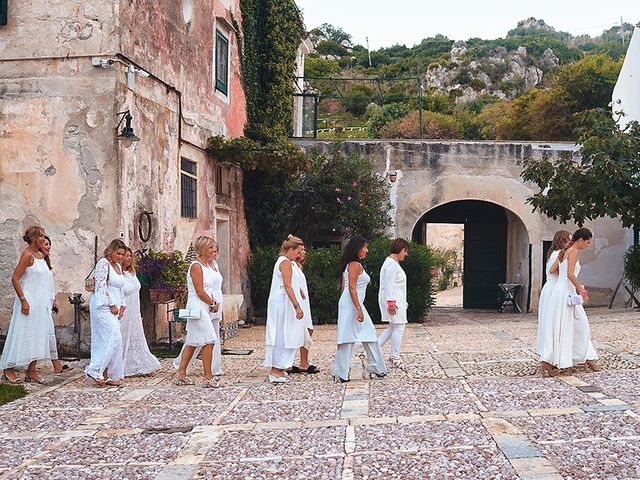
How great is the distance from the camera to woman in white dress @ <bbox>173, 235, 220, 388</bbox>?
8930mm

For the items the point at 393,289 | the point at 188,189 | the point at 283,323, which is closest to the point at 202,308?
the point at 283,323

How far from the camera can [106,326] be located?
29.7 feet

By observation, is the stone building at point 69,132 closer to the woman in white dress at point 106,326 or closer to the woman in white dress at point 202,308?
the woman in white dress at point 106,326

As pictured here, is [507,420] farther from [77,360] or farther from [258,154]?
[258,154]

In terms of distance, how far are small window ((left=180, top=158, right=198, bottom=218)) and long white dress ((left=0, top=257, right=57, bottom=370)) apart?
187 inches

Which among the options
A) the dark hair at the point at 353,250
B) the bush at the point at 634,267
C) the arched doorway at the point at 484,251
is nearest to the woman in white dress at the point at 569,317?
the dark hair at the point at 353,250

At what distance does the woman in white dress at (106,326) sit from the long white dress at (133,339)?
12.0 inches

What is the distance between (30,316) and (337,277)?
917 centimetres

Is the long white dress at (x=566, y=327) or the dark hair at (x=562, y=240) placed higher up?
the dark hair at (x=562, y=240)

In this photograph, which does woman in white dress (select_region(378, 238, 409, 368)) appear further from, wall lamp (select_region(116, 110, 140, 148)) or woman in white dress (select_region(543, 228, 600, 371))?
wall lamp (select_region(116, 110, 140, 148))

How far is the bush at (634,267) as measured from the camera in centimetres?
1845

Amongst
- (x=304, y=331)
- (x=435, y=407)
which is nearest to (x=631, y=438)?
(x=435, y=407)

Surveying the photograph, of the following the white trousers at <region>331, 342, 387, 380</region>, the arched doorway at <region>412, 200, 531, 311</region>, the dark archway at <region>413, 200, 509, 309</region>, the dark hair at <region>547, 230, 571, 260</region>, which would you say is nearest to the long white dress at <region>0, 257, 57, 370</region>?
the white trousers at <region>331, 342, 387, 380</region>

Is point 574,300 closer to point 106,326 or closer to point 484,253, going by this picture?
point 106,326
